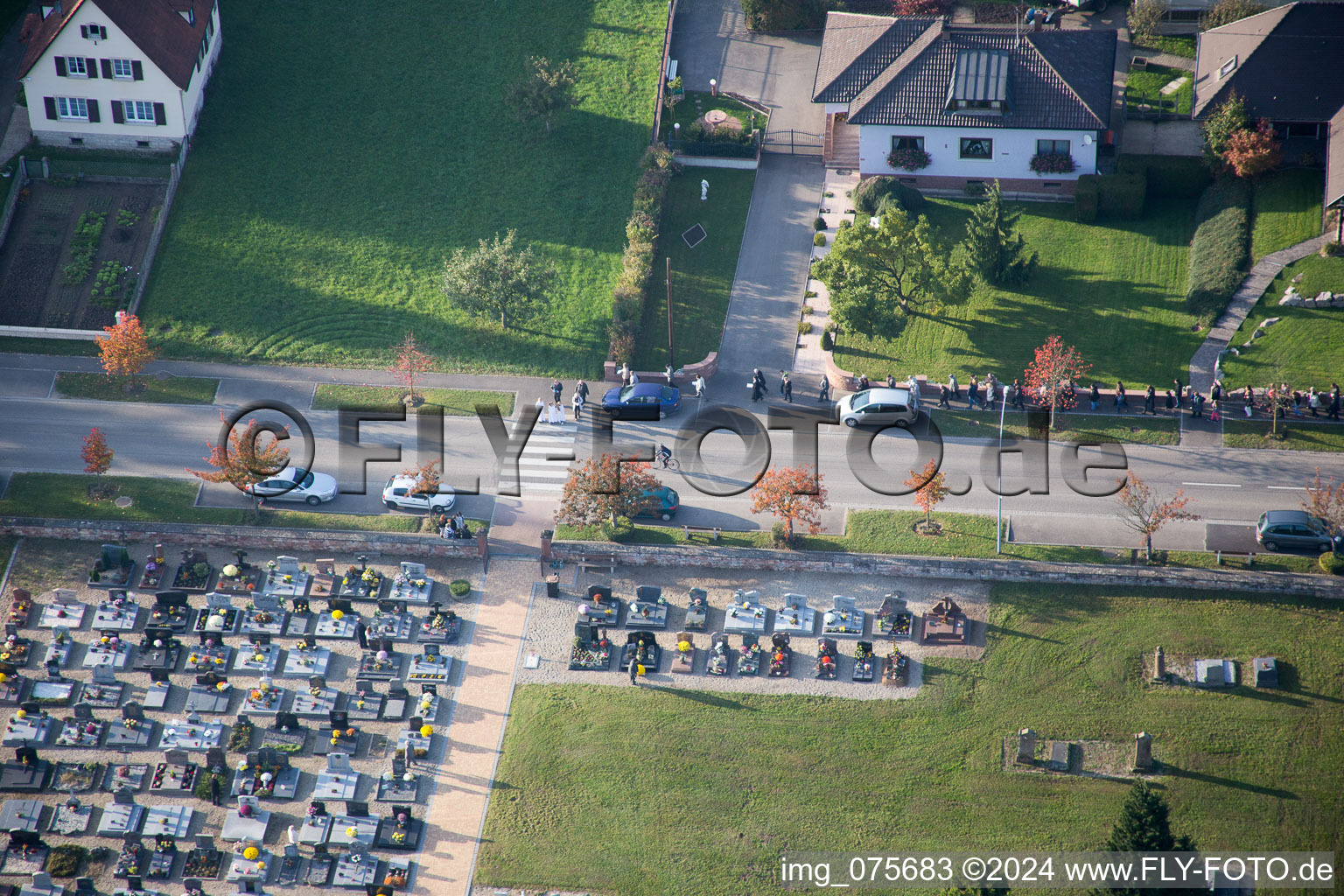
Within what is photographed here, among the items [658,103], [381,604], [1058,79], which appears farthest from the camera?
[658,103]

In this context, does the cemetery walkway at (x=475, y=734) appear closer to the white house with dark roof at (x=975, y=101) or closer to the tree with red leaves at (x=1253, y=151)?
the white house with dark roof at (x=975, y=101)

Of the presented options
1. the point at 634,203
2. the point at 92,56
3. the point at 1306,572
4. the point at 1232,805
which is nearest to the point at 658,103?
the point at 634,203

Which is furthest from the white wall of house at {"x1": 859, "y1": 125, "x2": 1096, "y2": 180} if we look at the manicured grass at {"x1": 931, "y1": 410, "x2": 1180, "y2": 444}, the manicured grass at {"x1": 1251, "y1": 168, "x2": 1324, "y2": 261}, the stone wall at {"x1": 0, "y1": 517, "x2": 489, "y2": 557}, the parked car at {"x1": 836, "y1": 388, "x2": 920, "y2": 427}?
the stone wall at {"x1": 0, "y1": 517, "x2": 489, "y2": 557}

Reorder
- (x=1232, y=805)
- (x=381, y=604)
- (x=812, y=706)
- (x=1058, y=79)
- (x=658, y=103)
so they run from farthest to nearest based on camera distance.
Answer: (x=658, y=103) → (x=1058, y=79) → (x=381, y=604) → (x=812, y=706) → (x=1232, y=805)

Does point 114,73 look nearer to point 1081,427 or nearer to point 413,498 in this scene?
point 413,498

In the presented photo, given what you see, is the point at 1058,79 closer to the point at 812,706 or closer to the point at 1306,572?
the point at 1306,572

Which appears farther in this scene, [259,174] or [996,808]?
[259,174]

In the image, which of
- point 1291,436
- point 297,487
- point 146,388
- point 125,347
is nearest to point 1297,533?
point 1291,436
